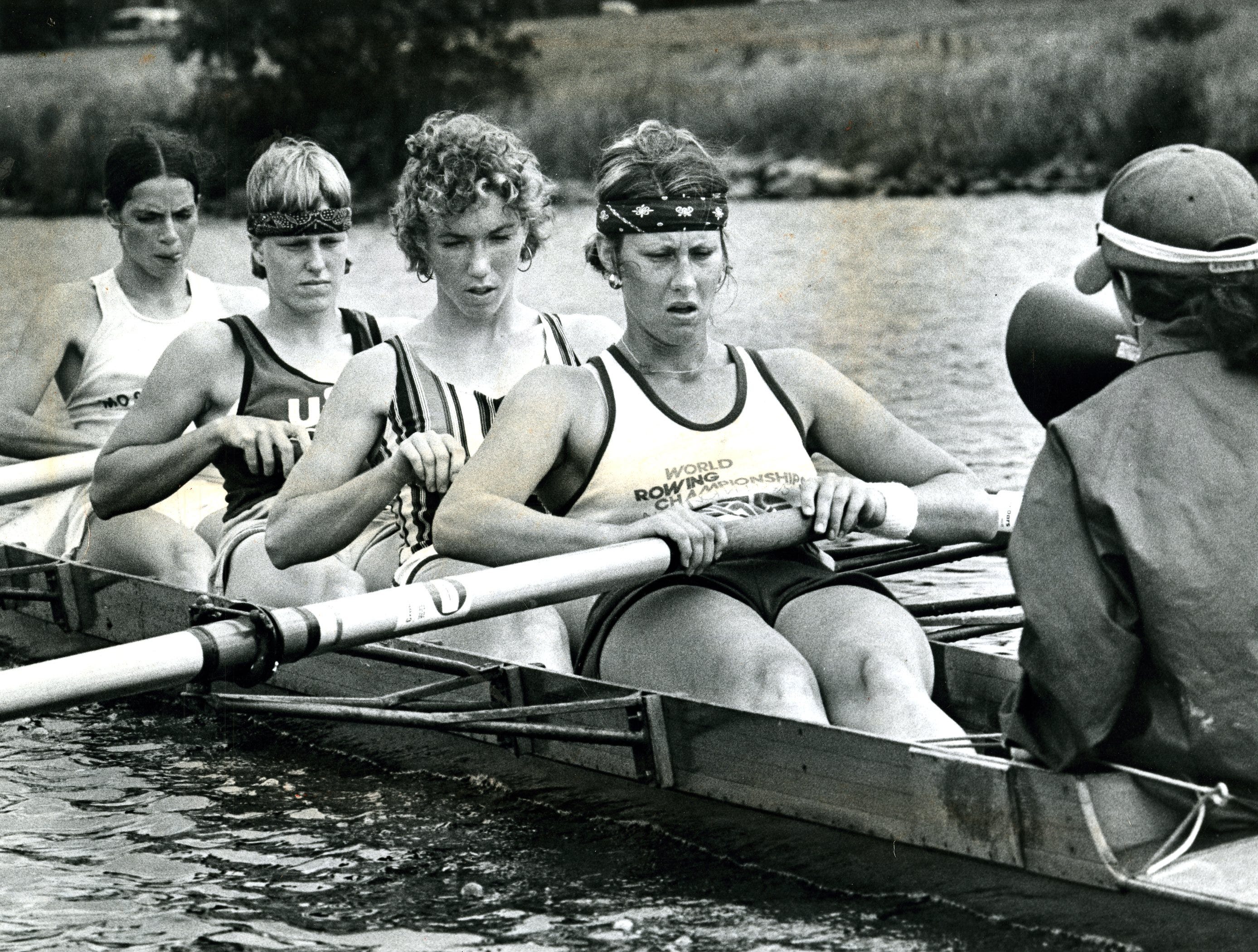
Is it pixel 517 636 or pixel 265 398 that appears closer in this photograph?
pixel 517 636

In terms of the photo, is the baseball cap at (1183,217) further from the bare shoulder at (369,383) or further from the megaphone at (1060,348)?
the megaphone at (1060,348)

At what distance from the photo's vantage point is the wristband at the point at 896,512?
14.1 feet

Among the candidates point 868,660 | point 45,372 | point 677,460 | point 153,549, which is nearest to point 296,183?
point 153,549

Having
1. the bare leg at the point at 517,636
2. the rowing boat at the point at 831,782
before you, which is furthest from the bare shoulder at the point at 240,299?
the bare leg at the point at 517,636

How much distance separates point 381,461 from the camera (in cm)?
Answer: 491

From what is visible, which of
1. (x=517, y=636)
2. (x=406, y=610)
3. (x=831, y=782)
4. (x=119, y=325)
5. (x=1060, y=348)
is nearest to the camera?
(x=831, y=782)

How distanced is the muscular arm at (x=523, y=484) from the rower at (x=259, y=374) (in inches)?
44.0

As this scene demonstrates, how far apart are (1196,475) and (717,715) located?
4.10ft

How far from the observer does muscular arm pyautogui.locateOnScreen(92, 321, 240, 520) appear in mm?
5430

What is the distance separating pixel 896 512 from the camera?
14.1 feet

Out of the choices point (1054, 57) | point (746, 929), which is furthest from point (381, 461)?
point (1054, 57)

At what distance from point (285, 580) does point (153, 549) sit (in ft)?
3.45

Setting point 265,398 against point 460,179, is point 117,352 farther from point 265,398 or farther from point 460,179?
point 460,179

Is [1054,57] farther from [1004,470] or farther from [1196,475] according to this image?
[1196,475]
